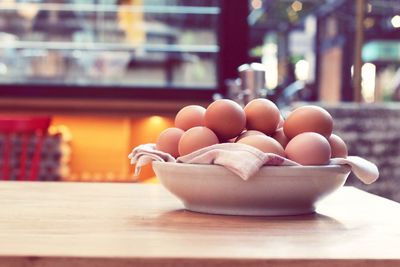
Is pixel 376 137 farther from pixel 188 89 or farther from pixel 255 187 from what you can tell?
pixel 255 187

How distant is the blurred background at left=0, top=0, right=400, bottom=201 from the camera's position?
146 inches

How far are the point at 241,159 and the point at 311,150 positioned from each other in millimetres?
113

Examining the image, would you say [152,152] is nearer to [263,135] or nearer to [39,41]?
[263,135]

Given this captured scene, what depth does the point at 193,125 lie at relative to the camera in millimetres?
1050

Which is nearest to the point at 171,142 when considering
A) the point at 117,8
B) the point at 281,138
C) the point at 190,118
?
the point at 190,118

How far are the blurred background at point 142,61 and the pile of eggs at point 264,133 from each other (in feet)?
8.75

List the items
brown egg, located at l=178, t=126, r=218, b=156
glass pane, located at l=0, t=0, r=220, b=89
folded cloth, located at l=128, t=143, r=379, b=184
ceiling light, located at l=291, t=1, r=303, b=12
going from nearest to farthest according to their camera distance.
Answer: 1. folded cloth, located at l=128, t=143, r=379, b=184
2. brown egg, located at l=178, t=126, r=218, b=156
3. glass pane, located at l=0, t=0, r=220, b=89
4. ceiling light, located at l=291, t=1, r=303, b=12

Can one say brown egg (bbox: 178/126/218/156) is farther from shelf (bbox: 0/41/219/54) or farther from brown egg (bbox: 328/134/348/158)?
shelf (bbox: 0/41/219/54)

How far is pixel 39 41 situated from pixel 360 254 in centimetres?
347

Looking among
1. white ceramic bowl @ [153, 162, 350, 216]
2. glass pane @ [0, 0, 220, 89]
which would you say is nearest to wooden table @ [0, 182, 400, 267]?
white ceramic bowl @ [153, 162, 350, 216]

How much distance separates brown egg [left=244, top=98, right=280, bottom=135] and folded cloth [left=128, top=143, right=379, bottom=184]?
0.11 metres

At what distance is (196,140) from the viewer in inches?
37.4

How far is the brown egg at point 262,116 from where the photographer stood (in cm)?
99

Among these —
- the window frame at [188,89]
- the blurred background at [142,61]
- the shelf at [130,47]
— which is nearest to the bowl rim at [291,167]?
the blurred background at [142,61]
